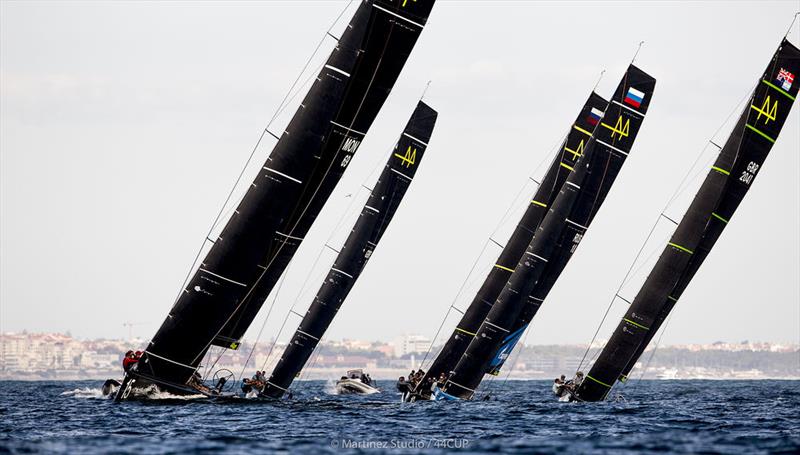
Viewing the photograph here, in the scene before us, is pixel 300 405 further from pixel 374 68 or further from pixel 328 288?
pixel 374 68

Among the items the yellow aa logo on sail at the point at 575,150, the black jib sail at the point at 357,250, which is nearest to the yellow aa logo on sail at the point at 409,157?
the black jib sail at the point at 357,250

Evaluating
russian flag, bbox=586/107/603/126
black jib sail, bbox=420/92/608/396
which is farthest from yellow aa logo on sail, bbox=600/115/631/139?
russian flag, bbox=586/107/603/126

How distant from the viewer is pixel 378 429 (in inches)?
964

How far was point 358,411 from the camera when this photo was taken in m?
31.8

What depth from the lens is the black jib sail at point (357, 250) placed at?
1569 inches

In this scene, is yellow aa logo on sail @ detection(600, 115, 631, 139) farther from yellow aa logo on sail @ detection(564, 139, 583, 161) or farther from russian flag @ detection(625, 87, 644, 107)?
yellow aa logo on sail @ detection(564, 139, 583, 161)

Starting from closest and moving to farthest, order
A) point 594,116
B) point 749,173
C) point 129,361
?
point 129,361 < point 749,173 < point 594,116

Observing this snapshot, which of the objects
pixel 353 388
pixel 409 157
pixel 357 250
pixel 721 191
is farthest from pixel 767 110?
pixel 353 388

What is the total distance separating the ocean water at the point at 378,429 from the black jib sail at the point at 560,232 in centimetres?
558

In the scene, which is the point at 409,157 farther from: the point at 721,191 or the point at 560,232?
the point at 721,191

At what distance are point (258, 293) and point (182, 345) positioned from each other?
413 cm

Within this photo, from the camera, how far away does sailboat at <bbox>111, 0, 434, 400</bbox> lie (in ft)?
92.2

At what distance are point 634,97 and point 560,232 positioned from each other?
17.9 ft

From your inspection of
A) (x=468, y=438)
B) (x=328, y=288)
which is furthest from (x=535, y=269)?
(x=468, y=438)
